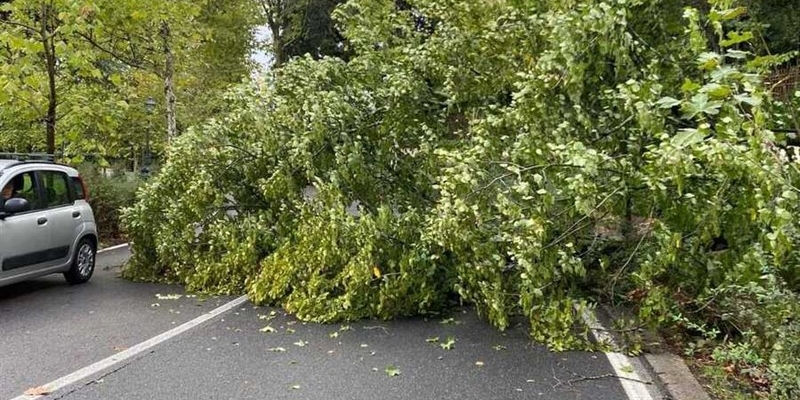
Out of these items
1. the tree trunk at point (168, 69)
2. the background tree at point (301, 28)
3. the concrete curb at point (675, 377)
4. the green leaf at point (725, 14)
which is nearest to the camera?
the green leaf at point (725, 14)

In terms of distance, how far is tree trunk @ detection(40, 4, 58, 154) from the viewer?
10.6 m

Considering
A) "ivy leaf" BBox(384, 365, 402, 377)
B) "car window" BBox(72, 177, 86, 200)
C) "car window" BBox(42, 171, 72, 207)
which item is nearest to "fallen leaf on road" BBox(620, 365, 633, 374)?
"ivy leaf" BBox(384, 365, 402, 377)

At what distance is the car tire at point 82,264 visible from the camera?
848 centimetres

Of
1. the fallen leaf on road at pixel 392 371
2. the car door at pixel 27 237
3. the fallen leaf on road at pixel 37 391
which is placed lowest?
the fallen leaf on road at pixel 392 371

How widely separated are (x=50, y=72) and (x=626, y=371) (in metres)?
10.7

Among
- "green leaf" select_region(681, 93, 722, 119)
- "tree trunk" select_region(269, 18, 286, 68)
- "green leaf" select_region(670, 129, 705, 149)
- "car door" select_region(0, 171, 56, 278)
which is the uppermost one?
"tree trunk" select_region(269, 18, 286, 68)

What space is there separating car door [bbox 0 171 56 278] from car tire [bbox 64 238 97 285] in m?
0.51

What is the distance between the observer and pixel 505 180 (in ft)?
19.2

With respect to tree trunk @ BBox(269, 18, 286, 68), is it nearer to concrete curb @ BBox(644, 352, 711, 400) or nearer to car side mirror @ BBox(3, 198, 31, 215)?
car side mirror @ BBox(3, 198, 31, 215)

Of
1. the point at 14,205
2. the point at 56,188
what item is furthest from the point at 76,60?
the point at 14,205

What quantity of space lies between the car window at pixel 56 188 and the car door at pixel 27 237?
0.66 ft

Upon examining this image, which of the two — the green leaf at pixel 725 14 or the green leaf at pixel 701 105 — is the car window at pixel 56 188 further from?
the green leaf at pixel 725 14

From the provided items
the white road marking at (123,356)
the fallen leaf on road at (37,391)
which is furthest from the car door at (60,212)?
the fallen leaf on road at (37,391)

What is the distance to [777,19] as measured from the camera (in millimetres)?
9680
